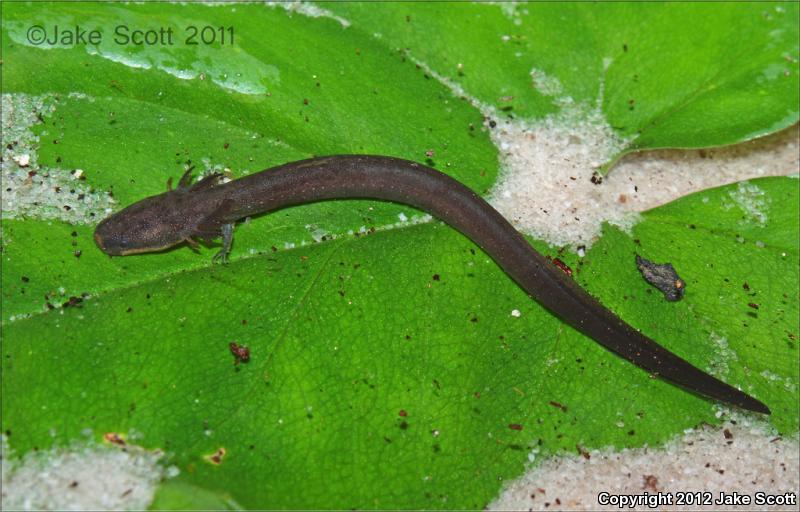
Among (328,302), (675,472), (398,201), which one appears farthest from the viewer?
(398,201)

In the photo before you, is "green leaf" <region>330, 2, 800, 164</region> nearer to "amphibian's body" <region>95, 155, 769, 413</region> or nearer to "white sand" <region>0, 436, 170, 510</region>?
"amphibian's body" <region>95, 155, 769, 413</region>

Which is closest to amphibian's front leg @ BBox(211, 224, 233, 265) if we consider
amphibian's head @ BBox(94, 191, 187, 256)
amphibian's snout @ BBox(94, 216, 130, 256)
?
amphibian's head @ BBox(94, 191, 187, 256)

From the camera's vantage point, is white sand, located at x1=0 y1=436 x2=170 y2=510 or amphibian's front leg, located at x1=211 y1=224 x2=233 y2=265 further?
amphibian's front leg, located at x1=211 y1=224 x2=233 y2=265

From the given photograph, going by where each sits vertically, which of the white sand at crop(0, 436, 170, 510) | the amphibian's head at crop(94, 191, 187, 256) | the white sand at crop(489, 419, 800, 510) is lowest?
the white sand at crop(0, 436, 170, 510)

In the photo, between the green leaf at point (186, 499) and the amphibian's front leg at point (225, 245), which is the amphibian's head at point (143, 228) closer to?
the amphibian's front leg at point (225, 245)

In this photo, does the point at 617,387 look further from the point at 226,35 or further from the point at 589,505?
the point at 226,35

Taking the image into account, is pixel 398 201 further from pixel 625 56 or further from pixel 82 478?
pixel 82 478

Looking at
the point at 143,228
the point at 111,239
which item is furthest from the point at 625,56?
the point at 111,239
